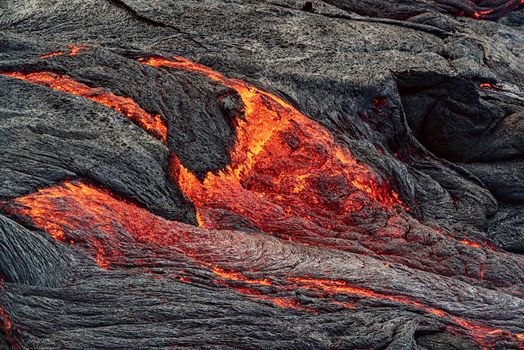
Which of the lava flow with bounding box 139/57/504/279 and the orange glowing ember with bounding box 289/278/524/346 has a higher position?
the lava flow with bounding box 139/57/504/279

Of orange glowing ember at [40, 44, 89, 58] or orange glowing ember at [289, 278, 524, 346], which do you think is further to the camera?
orange glowing ember at [40, 44, 89, 58]

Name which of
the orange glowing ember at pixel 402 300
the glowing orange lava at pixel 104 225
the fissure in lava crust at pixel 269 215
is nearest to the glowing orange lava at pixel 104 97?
the fissure in lava crust at pixel 269 215

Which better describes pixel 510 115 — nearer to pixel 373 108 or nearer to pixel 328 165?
pixel 373 108

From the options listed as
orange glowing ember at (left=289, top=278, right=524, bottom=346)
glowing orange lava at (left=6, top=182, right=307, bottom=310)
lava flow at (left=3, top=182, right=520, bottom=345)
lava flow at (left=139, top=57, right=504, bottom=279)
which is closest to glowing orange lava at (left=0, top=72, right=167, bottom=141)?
lava flow at (left=139, top=57, right=504, bottom=279)

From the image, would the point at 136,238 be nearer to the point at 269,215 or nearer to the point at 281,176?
the point at 269,215

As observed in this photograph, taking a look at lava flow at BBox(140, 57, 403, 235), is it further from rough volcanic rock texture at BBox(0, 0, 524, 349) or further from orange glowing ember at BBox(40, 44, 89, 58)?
orange glowing ember at BBox(40, 44, 89, 58)

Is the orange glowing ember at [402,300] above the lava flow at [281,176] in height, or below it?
below

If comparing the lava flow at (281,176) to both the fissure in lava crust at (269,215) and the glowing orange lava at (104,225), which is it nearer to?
the fissure in lava crust at (269,215)
